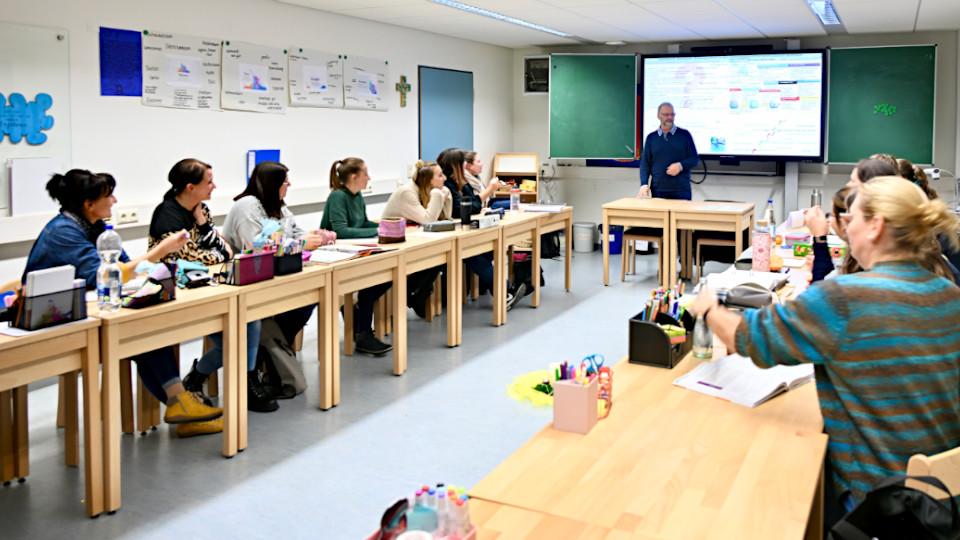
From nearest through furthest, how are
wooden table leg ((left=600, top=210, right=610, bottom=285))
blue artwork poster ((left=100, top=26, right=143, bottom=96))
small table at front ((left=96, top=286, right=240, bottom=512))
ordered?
small table at front ((left=96, top=286, right=240, bottom=512))
blue artwork poster ((left=100, top=26, right=143, bottom=96))
wooden table leg ((left=600, top=210, right=610, bottom=285))

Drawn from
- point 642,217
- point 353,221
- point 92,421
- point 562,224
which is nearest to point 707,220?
point 642,217

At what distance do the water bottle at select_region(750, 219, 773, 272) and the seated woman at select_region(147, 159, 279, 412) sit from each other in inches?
98.2

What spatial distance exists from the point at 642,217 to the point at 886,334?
5.46 metres

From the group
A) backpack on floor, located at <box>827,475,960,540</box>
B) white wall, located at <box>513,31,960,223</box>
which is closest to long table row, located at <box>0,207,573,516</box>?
backpack on floor, located at <box>827,475,960,540</box>

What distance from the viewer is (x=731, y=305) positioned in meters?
3.00

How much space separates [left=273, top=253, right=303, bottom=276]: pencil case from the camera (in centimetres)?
378

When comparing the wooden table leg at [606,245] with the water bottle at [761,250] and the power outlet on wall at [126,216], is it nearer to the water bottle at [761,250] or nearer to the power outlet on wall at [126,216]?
the water bottle at [761,250]

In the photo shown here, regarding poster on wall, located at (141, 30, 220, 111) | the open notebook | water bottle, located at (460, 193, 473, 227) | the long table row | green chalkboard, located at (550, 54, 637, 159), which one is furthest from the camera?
green chalkboard, located at (550, 54, 637, 159)

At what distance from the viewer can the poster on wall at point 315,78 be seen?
6.52m

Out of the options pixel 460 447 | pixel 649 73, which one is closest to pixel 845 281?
pixel 460 447

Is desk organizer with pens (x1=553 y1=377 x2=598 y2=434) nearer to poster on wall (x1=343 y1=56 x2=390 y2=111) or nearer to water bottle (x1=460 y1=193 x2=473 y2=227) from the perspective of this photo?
water bottle (x1=460 y1=193 x2=473 y2=227)

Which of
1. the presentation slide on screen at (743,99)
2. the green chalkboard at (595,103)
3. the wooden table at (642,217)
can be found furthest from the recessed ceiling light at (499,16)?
the wooden table at (642,217)

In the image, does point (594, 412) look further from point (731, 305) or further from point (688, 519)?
point (731, 305)

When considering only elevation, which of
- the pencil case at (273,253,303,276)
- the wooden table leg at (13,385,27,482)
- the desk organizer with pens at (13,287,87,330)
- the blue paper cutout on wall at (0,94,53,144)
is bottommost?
the wooden table leg at (13,385,27,482)
